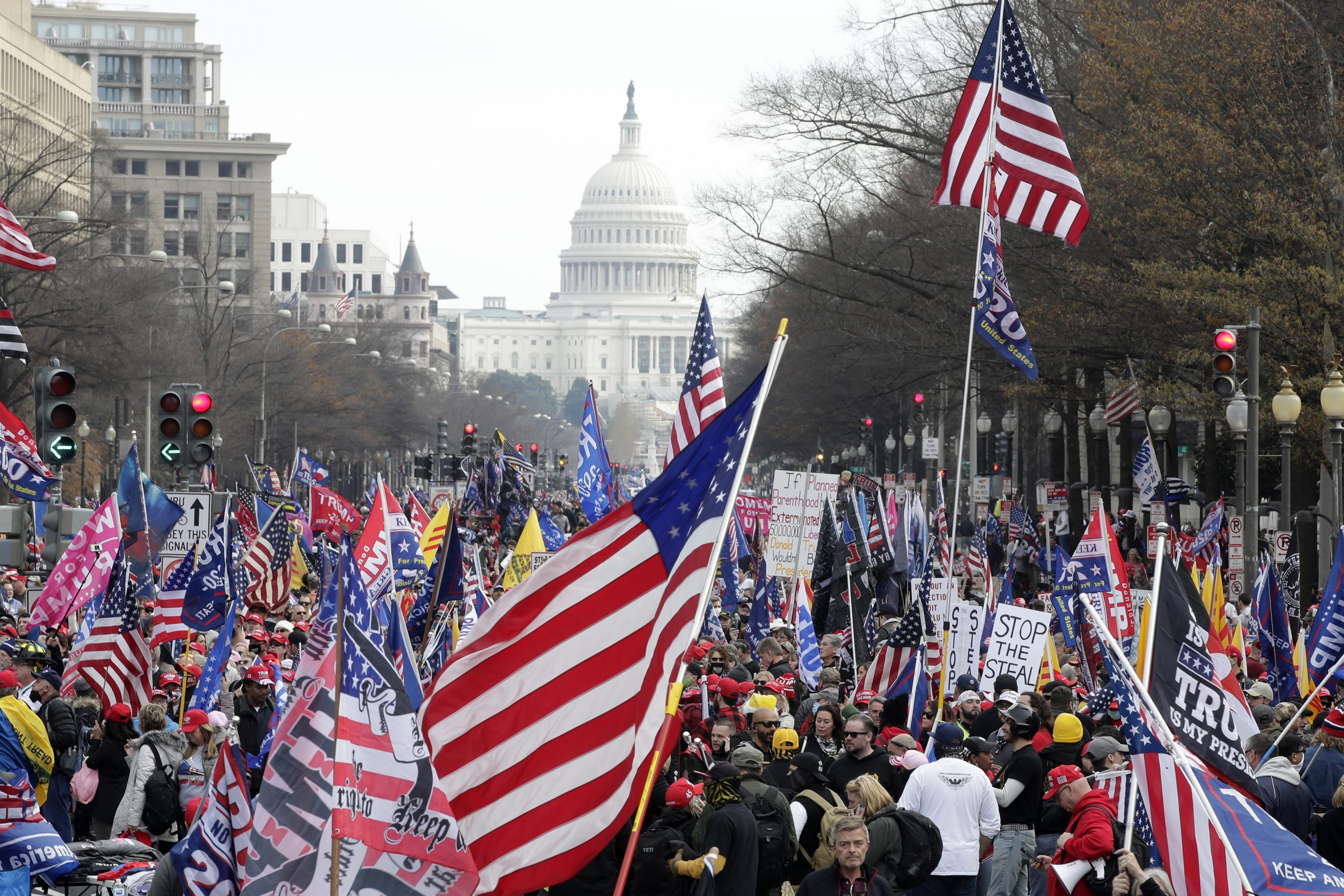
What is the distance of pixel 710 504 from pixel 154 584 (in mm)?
15872

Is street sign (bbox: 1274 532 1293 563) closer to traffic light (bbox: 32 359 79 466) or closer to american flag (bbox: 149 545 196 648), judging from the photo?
american flag (bbox: 149 545 196 648)

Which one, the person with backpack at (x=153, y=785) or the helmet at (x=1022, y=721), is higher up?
the helmet at (x=1022, y=721)

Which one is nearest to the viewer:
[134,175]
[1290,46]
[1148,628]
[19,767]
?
[1148,628]

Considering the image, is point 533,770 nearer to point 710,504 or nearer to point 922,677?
point 710,504

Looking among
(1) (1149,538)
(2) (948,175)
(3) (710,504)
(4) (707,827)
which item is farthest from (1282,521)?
(3) (710,504)

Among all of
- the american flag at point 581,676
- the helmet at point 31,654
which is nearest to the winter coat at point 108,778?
the helmet at point 31,654

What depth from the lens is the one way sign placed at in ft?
60.1

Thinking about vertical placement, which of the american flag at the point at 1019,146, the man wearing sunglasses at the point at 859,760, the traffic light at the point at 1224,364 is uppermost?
the american flag at the point at 1019,146

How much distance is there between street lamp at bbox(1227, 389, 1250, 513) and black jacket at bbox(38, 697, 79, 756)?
11.7 metres

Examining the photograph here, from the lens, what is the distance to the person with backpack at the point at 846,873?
7.93 m

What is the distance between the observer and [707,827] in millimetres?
8867

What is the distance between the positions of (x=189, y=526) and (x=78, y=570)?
1664mm

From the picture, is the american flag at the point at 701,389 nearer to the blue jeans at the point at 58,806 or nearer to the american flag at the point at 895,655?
the american flag at the point at 895,655

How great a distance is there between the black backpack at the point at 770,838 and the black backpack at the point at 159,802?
11.7 feet
